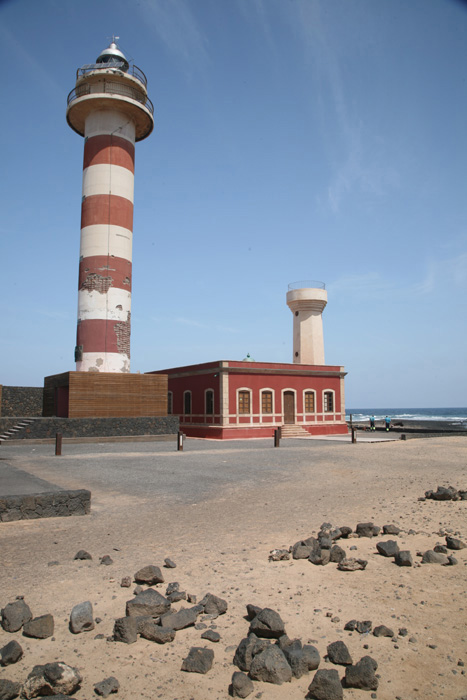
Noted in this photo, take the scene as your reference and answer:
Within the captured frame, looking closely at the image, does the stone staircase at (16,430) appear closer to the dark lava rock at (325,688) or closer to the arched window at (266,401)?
the arched window at (266,401)

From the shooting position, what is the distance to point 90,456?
16.2 metres

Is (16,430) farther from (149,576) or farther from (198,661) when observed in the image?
(198,661)

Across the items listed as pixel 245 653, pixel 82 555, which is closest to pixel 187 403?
pixel 82 555

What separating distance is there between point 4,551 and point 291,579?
3483mm

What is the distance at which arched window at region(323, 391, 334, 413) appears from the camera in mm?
31688

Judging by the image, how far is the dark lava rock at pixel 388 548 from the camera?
18.9 ft

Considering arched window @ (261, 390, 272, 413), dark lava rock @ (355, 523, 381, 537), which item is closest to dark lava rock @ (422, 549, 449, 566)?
dark lava rock @ (355, 523, 381, 537)

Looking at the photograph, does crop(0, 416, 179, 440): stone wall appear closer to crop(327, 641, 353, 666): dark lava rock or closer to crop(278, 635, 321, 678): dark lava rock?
crop(278, 635, 321, 678): dark lava rock

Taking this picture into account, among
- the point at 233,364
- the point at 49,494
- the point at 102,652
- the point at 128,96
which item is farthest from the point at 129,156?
the point at 102,652

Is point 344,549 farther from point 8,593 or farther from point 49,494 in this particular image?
point 49,494

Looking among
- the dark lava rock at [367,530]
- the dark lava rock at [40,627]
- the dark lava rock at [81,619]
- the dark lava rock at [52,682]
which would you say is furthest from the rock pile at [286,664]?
the dark lava rock at [367,530]

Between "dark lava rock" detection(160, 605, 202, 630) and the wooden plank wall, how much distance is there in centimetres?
1910

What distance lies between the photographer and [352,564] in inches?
209

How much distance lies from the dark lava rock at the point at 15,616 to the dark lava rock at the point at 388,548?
3928 millimetres
